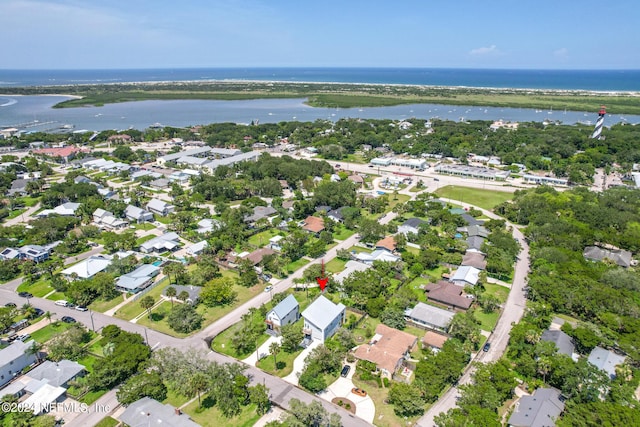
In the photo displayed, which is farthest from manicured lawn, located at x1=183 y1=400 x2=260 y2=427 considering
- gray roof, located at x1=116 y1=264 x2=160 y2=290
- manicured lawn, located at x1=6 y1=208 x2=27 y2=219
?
manicured lawn, located at x1=6 y1=208 x2=27 y2=219

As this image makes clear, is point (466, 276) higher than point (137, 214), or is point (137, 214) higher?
point (137, 214)

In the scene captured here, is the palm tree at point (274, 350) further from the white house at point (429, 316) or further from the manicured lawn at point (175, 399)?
the white house at point (429, 316)

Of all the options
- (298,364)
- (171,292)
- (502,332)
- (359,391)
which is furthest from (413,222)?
(171,292)

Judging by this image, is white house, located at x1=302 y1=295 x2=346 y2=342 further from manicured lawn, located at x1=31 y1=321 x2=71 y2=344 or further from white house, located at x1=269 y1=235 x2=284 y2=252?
manicured lawn, located at x1=31 y1=321 x2=71 y2=344

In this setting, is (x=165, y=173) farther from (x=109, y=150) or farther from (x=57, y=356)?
(x=57, y=356)

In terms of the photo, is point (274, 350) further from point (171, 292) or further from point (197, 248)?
point (197, 248)

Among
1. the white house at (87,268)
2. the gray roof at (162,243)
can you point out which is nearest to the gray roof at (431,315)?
the gray roof at (162,243)

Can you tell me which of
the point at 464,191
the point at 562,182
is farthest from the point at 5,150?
the point at 562,182
